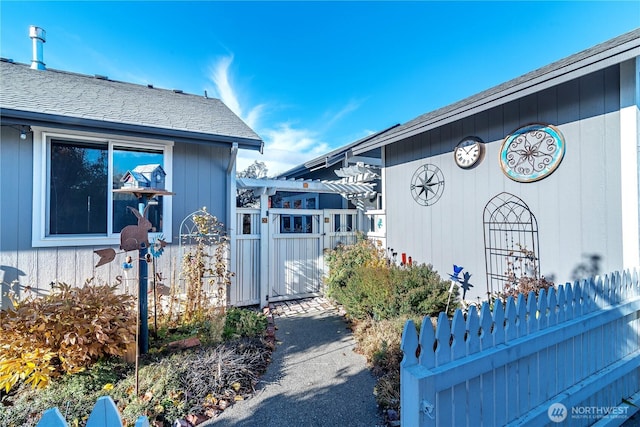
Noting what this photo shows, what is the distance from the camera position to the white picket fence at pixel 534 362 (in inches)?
57.7

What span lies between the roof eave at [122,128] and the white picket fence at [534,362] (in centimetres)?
428

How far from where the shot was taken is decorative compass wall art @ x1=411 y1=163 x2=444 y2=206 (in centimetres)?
486

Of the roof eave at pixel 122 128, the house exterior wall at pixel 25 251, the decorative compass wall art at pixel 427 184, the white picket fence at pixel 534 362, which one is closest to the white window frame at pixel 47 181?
the house exterior wall at pixel 25 251

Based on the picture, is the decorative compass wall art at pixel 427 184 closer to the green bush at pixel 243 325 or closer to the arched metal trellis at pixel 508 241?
the arched metal trellis at pixel 508 241

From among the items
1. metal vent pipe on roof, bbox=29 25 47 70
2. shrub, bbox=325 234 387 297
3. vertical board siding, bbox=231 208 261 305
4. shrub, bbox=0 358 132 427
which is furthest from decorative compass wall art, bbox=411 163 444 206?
metal vent pipe on roof, bbox=29 25 47 70

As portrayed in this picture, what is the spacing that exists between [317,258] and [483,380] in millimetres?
4817

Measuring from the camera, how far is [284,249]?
6.05 m

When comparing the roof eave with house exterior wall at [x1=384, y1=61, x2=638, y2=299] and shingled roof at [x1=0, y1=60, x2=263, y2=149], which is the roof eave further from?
house exterior wall at [x1=384, y1=61, x2=638, y2=299]

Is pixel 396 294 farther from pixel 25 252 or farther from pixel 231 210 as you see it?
pixel 25 252

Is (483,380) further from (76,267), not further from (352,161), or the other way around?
(352,161)

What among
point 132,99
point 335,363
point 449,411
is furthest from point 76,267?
point 449,411

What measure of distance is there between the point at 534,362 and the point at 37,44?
9233mm

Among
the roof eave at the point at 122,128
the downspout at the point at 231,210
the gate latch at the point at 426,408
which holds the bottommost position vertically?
the gate latch at the point at 426,408

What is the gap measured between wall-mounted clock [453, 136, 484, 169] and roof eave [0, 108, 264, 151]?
3401 mm
